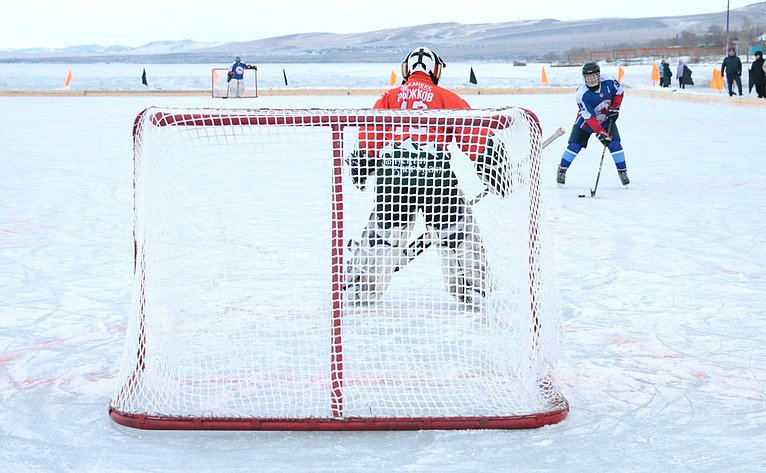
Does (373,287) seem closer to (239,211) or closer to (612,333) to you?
(612,333)

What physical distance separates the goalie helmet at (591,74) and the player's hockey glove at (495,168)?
13.4 ft

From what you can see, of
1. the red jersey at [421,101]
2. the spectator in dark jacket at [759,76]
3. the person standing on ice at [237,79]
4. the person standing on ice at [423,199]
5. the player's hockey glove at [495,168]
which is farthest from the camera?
the person standing on ice at [237,79]

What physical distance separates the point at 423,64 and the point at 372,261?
86 centimetres

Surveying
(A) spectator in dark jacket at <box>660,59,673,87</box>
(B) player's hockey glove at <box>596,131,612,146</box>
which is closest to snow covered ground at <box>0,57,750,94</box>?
(A) spectator in dark jacket at <box>660,59,673,87</box>

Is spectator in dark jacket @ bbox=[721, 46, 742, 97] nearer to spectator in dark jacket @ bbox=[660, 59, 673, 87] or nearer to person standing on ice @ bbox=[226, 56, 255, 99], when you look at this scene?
spectator in dark jacket @ bbox=[660, 59, 673, 87]

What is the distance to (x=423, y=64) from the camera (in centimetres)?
407

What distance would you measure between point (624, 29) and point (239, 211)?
201767 millimetres

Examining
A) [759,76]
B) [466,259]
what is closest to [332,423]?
[466,259]

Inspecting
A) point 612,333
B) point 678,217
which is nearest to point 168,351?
point 612,333

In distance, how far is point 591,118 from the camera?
7.57m

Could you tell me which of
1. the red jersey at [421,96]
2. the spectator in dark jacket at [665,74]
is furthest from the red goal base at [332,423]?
the spectator in dark jacket at [665,74]

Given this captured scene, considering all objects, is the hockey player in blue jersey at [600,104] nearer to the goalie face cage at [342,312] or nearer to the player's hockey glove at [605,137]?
the player's hockey glove at [605,137]

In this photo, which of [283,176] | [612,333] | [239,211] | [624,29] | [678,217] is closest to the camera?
[283,176]

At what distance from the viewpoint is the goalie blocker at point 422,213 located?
3.39 metres
